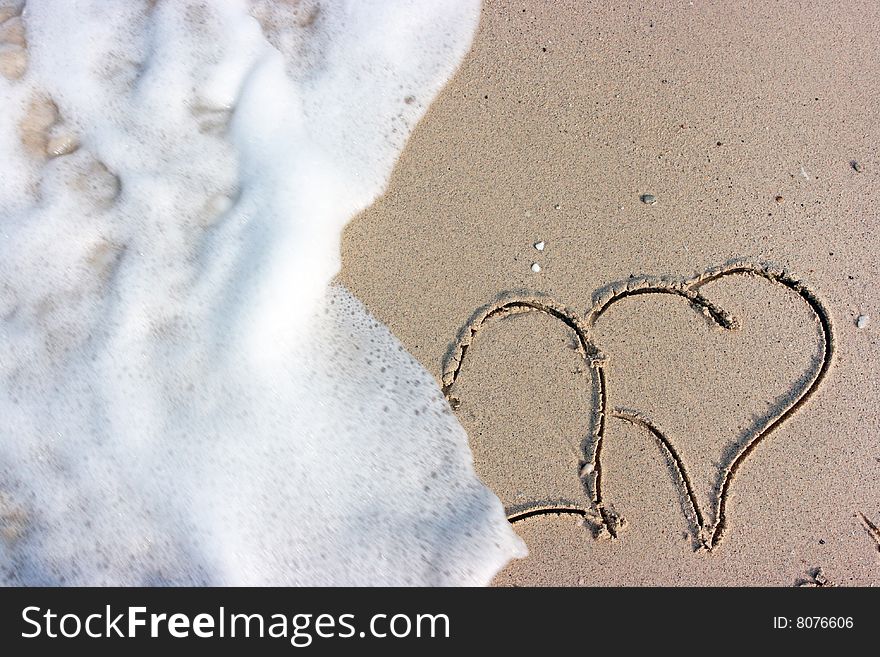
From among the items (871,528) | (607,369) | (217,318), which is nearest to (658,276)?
(607,369)

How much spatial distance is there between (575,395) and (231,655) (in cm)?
144

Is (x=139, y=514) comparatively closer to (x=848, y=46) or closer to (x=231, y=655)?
(x=231, y=655)

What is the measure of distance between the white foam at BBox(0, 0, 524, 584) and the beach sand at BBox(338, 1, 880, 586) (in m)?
0.18

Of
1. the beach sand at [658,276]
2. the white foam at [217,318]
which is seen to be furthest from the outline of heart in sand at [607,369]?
the white foam at [217,318]

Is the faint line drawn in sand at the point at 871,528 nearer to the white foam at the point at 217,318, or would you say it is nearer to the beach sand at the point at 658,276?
the beach sand at the point at 658,276

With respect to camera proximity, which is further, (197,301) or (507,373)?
(197,301)

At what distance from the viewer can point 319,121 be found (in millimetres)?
2598

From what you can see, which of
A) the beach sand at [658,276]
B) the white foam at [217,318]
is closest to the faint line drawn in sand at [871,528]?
the beach sand at [658,276]

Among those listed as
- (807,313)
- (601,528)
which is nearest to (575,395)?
(601,528)

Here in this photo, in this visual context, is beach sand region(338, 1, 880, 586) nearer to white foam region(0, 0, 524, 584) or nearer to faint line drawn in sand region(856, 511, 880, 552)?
faint line drawn in sand region(856, 511, 880, 552)

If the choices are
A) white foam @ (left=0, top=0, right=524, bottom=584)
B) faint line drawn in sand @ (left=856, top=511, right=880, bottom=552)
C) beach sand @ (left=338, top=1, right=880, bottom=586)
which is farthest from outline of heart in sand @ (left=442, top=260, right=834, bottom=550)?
faint line drawn in sand @ (left=856, top=511, right=880, bottom=552)

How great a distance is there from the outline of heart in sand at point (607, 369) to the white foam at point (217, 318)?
0.24 meters

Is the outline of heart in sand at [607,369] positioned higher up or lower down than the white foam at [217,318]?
higher up

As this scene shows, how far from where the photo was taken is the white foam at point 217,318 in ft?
7.33
